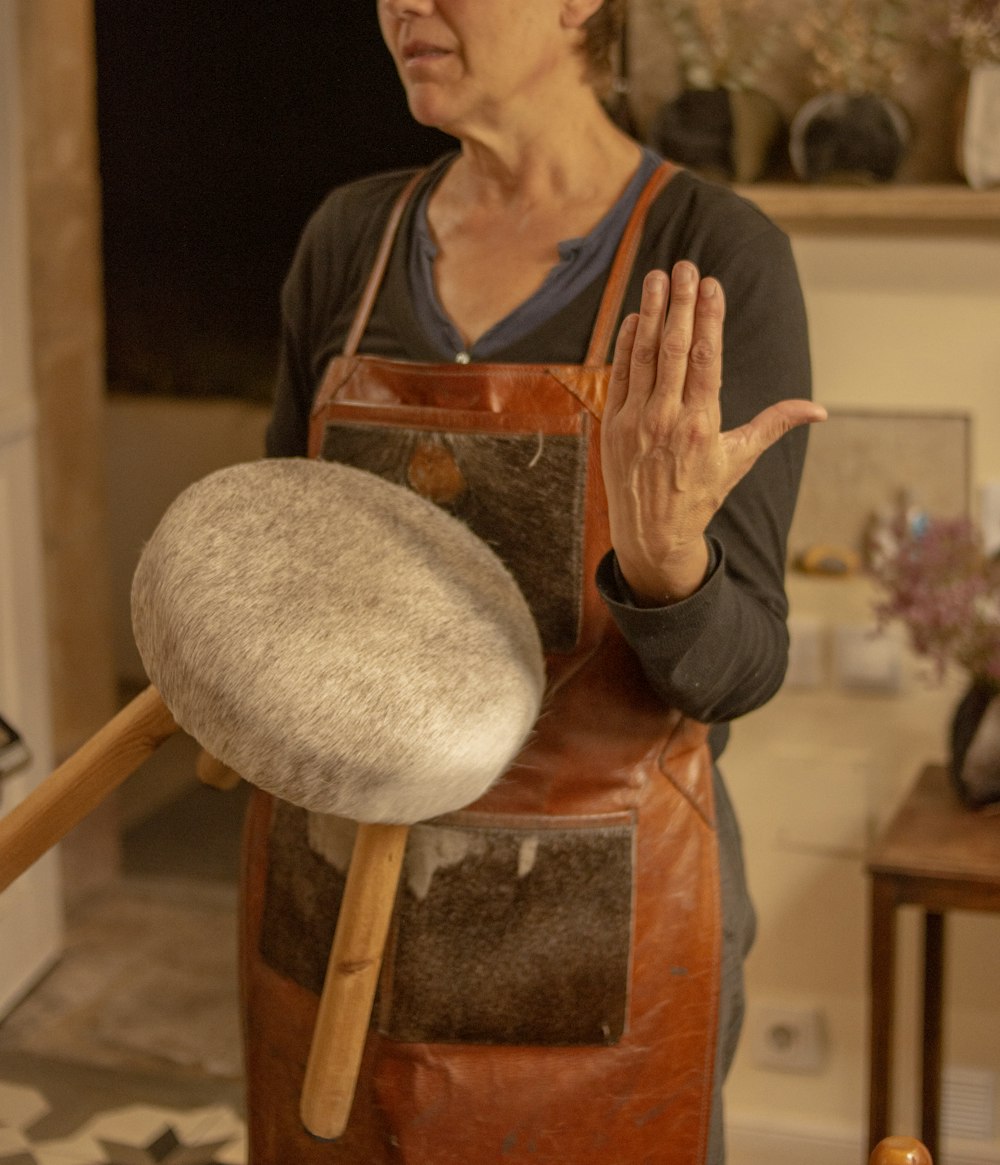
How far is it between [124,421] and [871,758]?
2779mm

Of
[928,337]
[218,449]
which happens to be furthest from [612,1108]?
[218,449]

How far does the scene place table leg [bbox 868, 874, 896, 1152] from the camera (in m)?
1.74

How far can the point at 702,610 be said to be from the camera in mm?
987

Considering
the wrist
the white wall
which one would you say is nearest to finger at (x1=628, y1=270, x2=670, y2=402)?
the wrist

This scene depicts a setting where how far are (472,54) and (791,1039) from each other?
1.63 metres

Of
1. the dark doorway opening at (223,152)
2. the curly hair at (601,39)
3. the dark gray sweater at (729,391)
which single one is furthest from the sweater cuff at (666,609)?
the dark doorway opening at (223,152)

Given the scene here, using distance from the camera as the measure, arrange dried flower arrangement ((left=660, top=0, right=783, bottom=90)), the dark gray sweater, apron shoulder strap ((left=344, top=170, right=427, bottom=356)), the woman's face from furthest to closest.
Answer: dried flower arrangement ((left=660, top=0, right=783, bottom=90)), apron shoulder strap ((left=344, top=170, right=427, bottom=356)), the woman's face, the dark gray sweater

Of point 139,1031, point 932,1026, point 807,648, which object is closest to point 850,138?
point 807,648

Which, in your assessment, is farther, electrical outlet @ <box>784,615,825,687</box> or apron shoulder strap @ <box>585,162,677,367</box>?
electrical outlet @ <box>784,615,825,687</box>

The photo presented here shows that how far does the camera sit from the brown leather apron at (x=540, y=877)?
1161mm

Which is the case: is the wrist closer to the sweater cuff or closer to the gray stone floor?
the sweater cuff

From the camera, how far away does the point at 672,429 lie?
898 mm

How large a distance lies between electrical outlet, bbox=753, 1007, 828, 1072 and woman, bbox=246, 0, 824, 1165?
1.03m

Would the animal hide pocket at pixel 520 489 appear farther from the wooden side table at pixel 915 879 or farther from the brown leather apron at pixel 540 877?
the wooden side table at pixel 915 879
